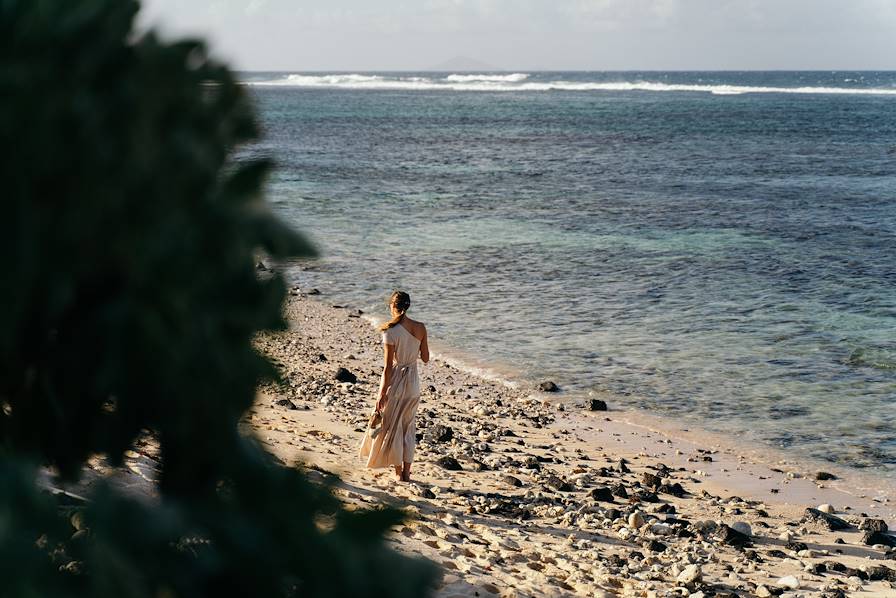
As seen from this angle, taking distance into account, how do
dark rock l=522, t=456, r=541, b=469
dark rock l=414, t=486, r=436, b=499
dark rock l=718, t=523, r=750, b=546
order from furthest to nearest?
dark rock l=522, t=456, r=541, b=469, dark rock l=414, t=486, r=436, b=499, dark rock l=718, t=523, r=750, b=546

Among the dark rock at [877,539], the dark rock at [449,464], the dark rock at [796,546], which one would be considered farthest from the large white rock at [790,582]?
A: the dark rock at [449,464]

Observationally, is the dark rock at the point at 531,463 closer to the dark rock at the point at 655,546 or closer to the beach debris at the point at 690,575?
the dark rock at the point at 655,546

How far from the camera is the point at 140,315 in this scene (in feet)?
6.15

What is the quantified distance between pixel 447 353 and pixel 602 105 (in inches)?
3777

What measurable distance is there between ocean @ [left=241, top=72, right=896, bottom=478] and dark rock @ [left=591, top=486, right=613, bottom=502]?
3.64 m

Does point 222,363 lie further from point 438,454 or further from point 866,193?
point 866,193

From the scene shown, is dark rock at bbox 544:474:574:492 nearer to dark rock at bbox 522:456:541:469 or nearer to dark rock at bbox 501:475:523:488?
dark rock at bbox 501:475:523:488

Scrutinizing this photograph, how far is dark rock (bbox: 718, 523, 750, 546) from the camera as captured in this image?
31.5 feet

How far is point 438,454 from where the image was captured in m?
11.8

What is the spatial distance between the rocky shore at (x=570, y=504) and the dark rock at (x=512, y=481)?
0.04 meters

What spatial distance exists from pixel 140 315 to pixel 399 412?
28.0 ft

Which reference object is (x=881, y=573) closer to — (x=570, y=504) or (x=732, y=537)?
(x=732, y=537)

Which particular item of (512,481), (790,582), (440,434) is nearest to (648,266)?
(440,434)

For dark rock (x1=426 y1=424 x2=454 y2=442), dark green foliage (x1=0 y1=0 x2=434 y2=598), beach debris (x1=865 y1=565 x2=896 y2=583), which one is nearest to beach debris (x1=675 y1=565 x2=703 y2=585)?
beach debris (x1=865 y1=565 x2=896 y2=583)
